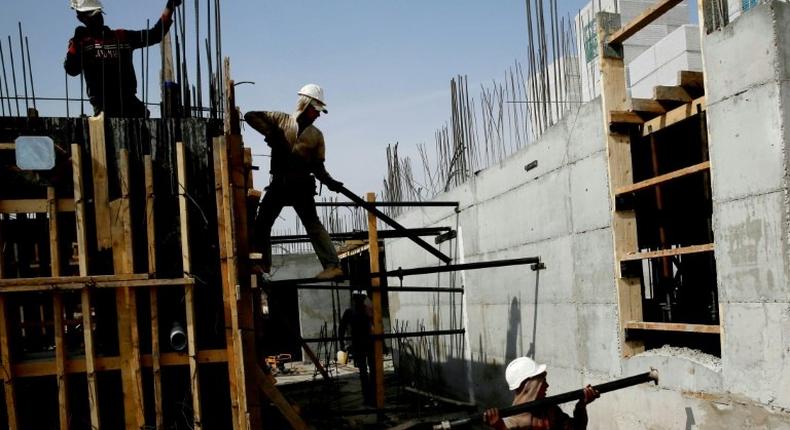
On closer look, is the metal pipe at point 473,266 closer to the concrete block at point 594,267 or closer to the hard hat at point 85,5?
the concrete block at point 594,267

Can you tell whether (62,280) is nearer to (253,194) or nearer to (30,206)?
(30,206)

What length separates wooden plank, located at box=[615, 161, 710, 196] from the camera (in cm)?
445

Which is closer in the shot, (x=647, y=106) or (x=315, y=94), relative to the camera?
(x=647, y=106)

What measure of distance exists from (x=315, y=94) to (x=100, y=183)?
2176 millimetres

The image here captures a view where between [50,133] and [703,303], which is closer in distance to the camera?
[50,133]

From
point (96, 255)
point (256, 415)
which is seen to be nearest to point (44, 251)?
point (96, 255)

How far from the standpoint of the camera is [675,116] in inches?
196

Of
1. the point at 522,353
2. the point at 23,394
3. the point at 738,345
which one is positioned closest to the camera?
the point at 738,345

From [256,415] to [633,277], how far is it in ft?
10.5

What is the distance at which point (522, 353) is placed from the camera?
25.3 feet

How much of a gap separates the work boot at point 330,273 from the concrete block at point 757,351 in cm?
351

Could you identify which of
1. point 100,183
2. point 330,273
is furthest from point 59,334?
point 330,273

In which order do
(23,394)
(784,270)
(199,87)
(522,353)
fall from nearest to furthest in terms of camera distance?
(784,270) → (23,394) → (199,87) → (522,353)

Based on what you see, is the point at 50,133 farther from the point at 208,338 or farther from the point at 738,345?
the point at 738,345
